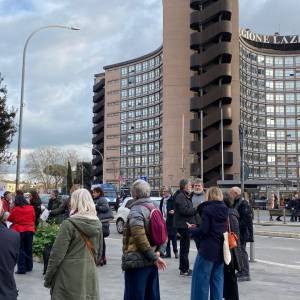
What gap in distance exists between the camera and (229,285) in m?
8.02

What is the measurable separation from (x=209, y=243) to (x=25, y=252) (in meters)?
5.16

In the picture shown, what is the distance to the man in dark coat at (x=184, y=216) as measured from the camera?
33.5ft

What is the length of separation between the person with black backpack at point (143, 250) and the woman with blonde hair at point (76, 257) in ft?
2.01

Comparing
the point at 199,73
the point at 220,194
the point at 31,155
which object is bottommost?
the point at 220,194

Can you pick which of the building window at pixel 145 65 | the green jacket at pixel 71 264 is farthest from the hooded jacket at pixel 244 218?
the building window at pixel 145 65

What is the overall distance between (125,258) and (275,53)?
106816 mm

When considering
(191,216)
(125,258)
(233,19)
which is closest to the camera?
(125,258)

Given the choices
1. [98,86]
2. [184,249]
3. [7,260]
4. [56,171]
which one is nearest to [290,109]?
[98,86]

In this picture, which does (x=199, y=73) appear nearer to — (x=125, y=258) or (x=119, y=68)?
(x=119, y=68)

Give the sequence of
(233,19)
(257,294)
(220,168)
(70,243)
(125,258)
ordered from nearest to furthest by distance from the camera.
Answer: (70,243) < (125,258) < (257,294) < (220,168) < (233,19)

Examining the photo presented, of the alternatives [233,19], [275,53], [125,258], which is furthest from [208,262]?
[275,53]

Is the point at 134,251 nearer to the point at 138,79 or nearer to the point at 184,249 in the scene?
the point at 184,249

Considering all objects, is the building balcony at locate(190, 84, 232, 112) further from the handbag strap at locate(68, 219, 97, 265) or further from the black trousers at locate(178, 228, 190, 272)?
the handbag strap at locate(68, 219, 97, 265)

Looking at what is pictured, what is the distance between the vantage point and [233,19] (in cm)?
8525
